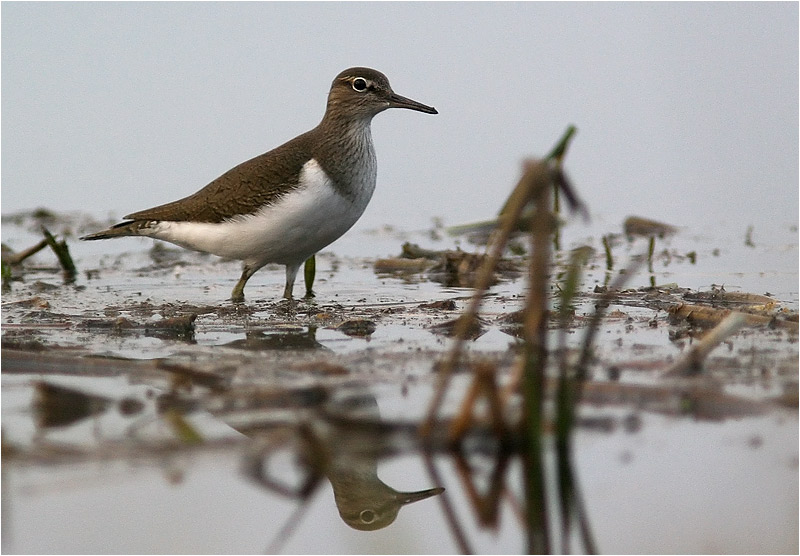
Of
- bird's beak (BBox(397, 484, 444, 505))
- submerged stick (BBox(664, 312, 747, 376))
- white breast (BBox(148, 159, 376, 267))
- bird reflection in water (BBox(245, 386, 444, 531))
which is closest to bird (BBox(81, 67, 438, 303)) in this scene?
white breast (BBox(148, 159, 376, 267))

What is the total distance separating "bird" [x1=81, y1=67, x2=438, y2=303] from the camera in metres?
7.08

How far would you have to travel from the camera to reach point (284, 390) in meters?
4.03

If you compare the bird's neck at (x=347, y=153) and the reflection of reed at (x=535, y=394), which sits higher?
the bird's neck at (x=347, y=153)

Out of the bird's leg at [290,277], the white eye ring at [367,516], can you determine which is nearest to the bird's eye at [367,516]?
the white eye ring at [367,516]

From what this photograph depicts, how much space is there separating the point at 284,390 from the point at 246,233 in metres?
3.39

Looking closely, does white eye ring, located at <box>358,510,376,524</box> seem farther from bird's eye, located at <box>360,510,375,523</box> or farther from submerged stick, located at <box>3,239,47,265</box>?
submerged stick, located at <box>3,239,47,265</box>

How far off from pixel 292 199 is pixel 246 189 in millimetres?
490

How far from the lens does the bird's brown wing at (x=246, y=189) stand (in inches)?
283

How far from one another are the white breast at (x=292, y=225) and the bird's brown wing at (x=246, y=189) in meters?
0.06

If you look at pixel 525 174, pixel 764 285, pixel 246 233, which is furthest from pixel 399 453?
pixel 764 285

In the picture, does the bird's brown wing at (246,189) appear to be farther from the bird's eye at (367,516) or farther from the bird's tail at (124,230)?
the bird's eye at (367,516)

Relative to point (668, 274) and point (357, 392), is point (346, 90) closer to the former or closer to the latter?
point (668, 274)

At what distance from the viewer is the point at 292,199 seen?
23.1 feet

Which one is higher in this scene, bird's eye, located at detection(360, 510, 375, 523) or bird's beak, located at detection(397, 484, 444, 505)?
bird's beak, located at detection(397, 484, 444, 505)
